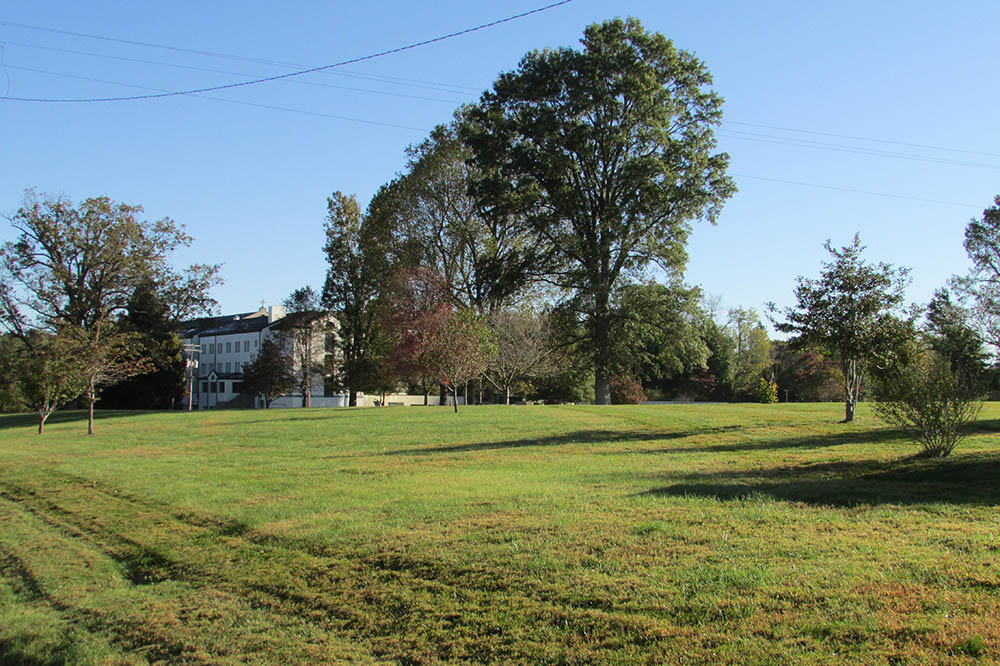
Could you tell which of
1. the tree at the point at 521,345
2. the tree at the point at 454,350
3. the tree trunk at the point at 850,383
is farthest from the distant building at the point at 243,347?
the tree trunk at the point at 850,383

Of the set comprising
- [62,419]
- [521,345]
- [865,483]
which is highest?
[521,345]

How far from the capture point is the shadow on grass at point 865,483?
415 inches

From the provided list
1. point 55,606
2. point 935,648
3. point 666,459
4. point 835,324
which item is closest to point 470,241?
point 835,324

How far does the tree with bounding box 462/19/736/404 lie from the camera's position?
3759 centimetres

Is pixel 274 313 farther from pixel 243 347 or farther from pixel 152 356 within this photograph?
pixel 152 356

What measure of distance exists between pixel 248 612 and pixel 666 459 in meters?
11.1

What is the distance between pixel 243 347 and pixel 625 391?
54.2 metres

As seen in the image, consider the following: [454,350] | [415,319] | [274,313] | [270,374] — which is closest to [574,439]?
[454,350]

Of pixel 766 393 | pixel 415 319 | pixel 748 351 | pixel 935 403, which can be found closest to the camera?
pixel 935 403

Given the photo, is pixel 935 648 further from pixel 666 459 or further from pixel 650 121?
pixel 650 121

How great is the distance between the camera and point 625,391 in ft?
187

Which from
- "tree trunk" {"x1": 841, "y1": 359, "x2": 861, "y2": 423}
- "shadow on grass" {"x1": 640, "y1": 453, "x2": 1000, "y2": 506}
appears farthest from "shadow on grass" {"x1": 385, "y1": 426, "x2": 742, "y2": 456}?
"shadow on grass" {"x1": 640, "y1": 453, "x2": 1000, "y2": 506}

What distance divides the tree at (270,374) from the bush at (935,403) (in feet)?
161

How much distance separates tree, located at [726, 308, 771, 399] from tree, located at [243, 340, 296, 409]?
39250 mm
